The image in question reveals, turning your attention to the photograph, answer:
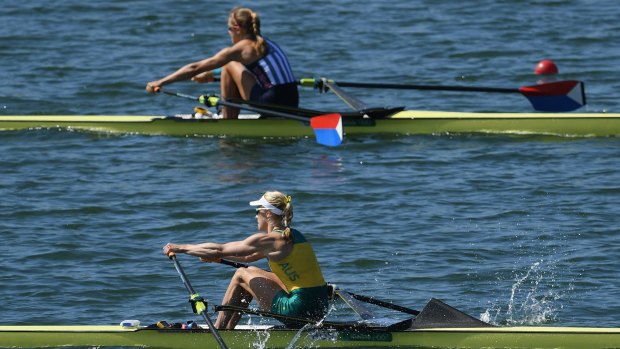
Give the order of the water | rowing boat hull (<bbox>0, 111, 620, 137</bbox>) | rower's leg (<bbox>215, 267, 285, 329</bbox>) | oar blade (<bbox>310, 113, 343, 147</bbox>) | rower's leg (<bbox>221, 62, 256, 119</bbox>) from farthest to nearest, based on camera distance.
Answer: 1. rowing boat hull (<bbox>0, 111, 620, 137</bbox>)
2. rower's leg (<bbox>221, 62, 256, 119</bbox>)
3. oar blade (<bbox>310, 113, 343, 147</bbox>)
4. the water
5. rower's leg (<bbox>215, 267, 285, 329</bbox>)

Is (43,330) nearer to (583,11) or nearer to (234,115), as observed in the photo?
(234,115)

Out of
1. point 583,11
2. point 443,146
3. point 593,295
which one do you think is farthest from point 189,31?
point 593,295

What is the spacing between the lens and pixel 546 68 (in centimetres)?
1950

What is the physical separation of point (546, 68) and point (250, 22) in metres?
5.91

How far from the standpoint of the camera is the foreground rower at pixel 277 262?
9289 millimetres

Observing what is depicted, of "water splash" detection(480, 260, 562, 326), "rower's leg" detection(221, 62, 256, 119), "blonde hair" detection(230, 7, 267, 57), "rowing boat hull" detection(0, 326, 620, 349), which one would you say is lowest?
"water splash" detection(480, 260, 562, 326)

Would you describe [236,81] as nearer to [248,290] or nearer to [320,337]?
[248,290]

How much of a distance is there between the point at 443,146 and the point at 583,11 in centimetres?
891

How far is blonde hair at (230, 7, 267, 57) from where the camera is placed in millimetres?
14875

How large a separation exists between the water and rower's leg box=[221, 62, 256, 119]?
576 millimetres

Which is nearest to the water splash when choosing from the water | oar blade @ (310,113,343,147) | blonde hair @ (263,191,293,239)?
the water

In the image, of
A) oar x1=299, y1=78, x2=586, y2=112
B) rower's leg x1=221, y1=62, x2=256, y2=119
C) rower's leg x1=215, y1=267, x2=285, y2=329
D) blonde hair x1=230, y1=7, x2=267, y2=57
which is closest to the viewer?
rower's leg x1=215, y1=267, x2=285, y2=329

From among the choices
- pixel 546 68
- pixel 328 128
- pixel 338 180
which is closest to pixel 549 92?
pixel 328 128

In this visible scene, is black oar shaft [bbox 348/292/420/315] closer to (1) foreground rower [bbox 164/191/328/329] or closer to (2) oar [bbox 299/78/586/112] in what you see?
(1) foreground rower [bbox 164/191/328/329]
